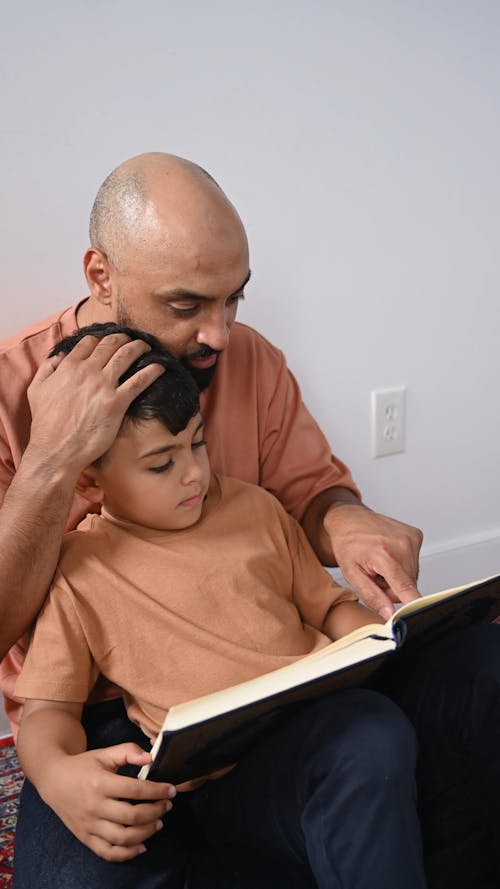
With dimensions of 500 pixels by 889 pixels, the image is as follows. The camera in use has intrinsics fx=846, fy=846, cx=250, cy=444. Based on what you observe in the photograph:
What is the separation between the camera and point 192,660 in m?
0.96

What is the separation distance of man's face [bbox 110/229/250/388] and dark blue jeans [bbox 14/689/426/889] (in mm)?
513

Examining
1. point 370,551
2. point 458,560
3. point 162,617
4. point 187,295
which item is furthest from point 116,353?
point 458,560

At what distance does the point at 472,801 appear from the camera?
37.2 inches

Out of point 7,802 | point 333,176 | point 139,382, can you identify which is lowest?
point 7,802

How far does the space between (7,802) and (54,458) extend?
28.1 inches

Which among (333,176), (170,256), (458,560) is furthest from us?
(458,560)

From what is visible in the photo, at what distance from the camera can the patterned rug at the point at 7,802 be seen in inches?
47.9

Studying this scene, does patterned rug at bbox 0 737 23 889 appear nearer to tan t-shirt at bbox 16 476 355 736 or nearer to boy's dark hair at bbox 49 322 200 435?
tan t-shirt at bbox 16 476 355 736

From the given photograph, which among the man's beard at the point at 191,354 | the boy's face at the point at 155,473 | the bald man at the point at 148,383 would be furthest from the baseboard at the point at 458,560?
the boy's face at the point at 155,473

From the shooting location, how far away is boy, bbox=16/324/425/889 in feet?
2.57

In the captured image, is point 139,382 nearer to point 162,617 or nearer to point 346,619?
point 162,617

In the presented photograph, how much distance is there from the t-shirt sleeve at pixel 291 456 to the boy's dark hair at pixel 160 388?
329 mm

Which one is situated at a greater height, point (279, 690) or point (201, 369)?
point (201, 369)

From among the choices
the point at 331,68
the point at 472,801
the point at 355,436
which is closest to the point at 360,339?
the point at 355,436
